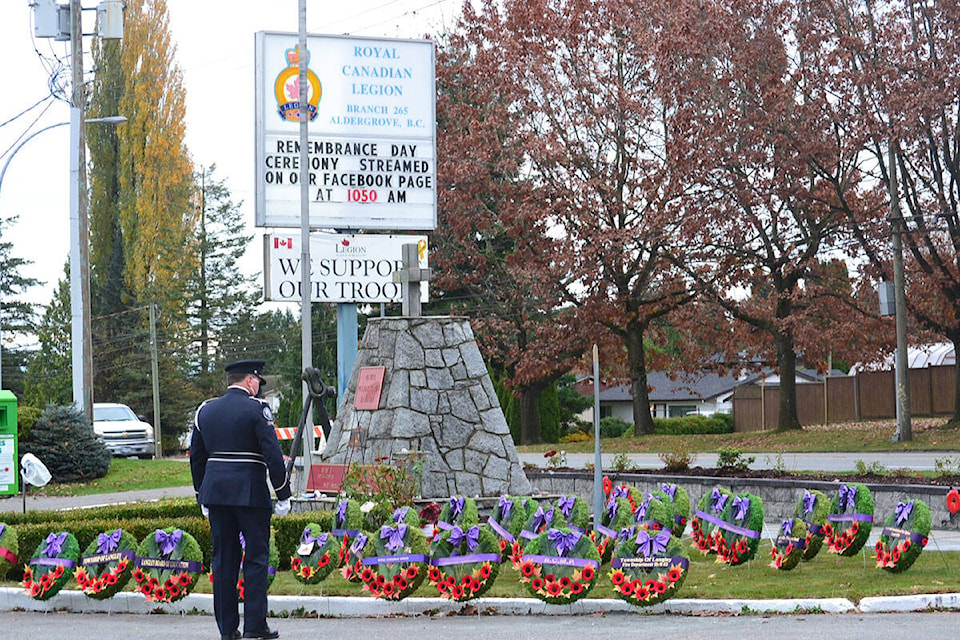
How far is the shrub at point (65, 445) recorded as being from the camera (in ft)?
86.0

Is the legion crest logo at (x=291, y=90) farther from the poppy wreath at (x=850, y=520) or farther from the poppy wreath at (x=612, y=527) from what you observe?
the poppy wreath at (x=850, y=520)

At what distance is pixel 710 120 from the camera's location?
1320 inches

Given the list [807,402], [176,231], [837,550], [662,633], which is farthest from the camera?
[176,231]

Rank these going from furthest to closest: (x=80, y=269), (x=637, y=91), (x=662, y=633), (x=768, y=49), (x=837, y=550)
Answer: (x=637, y=91) < (x=768, y=49) < (x=80, y=269) < (x=837, y=550) < (x=662, y=633)

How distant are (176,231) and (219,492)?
2160 inches

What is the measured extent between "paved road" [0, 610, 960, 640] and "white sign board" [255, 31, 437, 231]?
11263 mm

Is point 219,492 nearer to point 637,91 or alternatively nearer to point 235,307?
point 637,91

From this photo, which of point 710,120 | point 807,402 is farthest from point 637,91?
point 807,402

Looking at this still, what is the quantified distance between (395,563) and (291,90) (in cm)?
1208

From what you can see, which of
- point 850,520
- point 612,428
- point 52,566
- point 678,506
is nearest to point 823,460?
point 678,506

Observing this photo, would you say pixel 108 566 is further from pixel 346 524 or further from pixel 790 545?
pixel 790 545

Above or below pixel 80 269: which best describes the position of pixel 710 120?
above

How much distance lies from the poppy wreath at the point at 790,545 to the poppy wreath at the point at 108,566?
5556 millimetres

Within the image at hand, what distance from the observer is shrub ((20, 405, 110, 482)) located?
2622 cm
